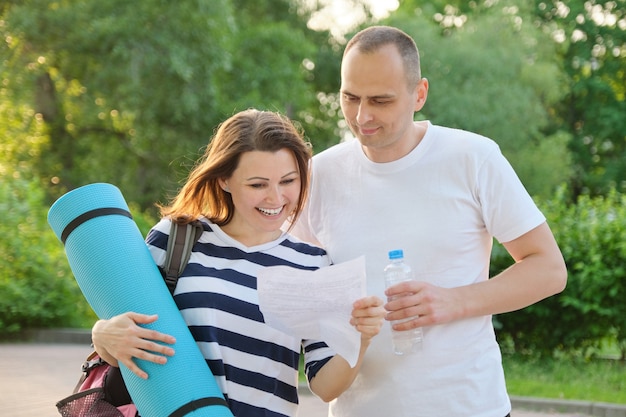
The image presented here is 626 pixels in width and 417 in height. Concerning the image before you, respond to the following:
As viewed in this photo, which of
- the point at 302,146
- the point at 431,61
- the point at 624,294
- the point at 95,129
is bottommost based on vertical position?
the point at 624,294

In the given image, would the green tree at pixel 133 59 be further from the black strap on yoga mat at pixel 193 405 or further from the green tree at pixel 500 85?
the black strap on yoga mat at pixel 193 405

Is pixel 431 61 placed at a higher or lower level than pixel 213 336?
higher

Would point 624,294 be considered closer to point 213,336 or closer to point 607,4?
point 213,336

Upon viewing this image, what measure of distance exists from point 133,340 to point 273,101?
2410cm

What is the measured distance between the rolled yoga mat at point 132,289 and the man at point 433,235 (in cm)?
58

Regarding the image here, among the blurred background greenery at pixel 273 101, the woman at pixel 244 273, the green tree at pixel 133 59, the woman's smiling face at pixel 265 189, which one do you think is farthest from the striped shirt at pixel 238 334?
the green tree at pixel 133 59

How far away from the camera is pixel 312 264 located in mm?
3037

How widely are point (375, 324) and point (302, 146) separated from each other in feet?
2.27

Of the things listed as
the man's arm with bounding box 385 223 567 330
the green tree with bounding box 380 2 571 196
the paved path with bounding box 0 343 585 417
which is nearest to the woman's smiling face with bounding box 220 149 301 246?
the man's arm with bounding box 385 223 567 330

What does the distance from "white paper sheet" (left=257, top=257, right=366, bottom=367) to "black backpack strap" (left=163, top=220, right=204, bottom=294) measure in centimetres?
33

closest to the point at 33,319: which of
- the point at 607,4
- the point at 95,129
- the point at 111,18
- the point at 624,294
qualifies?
the point at 624,294

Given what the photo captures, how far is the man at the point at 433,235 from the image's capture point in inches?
114

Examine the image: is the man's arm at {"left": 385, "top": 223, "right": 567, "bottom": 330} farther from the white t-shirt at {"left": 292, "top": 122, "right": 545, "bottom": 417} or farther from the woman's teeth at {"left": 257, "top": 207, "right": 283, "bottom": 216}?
the woman's teeth at {"left": 257, "top": 207, "right": 283, "bottom": 216}

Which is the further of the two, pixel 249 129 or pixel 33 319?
pixel 33 319
